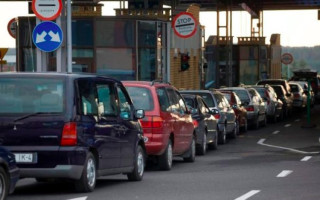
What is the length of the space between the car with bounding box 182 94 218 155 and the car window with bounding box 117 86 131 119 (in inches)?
258

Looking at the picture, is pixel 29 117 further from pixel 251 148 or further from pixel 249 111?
pixel 249 111

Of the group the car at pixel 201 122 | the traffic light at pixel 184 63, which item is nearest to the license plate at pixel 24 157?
the car at pixel 201 122

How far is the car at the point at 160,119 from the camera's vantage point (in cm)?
1864

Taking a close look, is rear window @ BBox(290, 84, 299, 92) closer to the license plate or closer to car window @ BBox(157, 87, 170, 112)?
car window @ BBox(157, 87, 170, 112)

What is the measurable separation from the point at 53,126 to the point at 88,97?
944 mm

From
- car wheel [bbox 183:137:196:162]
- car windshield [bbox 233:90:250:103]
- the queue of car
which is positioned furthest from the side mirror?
car windshield [bbox 233:90:250:103]

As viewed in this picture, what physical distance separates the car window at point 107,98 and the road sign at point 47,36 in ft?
19.5

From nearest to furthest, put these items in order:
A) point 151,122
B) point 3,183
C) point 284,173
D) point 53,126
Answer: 1. point 3,183
2. point 53,126
3. point 284,173
4. point 151,122

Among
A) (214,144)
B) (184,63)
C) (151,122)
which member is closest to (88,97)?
(151,122)

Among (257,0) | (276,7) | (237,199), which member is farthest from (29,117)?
(276,7)

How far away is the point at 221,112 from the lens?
28719 mm

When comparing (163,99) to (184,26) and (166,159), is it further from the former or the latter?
(184,26)

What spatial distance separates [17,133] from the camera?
46.6 ft

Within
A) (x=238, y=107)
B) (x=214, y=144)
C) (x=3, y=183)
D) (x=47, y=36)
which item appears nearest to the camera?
(x=3, y=183)
